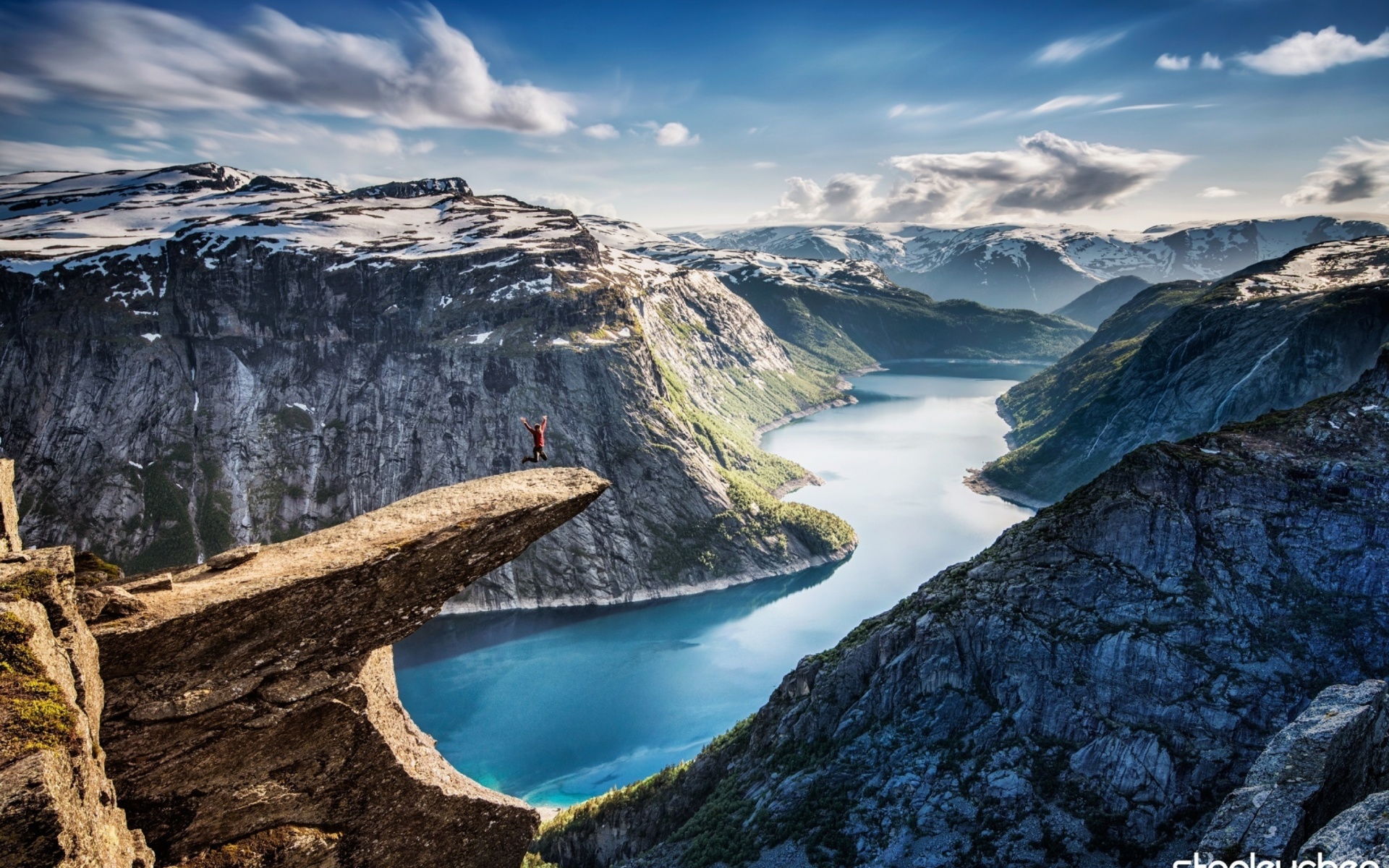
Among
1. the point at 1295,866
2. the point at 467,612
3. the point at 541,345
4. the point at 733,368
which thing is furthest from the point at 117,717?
the point at 733,368

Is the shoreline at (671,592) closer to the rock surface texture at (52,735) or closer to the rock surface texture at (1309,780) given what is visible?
the rock surface texture at (1309,780)

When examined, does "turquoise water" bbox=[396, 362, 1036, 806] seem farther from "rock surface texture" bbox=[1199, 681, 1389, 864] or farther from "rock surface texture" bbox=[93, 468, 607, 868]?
"rock surface texture" bbox=[93, 468, 607, 868]

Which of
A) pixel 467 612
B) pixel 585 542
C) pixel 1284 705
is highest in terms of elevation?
pixel 1284 705

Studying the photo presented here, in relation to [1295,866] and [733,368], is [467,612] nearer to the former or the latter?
[1295,866]

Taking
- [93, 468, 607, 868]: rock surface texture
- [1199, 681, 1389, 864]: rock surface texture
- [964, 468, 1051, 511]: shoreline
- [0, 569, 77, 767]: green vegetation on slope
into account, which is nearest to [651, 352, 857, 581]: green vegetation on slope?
[964, 468, 1051, 511]: shoreline

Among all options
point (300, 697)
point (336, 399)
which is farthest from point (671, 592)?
point (300, 697)
